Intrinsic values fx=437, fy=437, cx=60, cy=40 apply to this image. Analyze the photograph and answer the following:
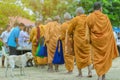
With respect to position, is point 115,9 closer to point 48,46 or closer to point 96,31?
point 48,46

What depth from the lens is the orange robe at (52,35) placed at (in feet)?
50.7

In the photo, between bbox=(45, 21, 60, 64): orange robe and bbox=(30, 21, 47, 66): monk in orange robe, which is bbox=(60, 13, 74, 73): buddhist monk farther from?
bbox=(30, 21, 47, 66): monk in orange robe

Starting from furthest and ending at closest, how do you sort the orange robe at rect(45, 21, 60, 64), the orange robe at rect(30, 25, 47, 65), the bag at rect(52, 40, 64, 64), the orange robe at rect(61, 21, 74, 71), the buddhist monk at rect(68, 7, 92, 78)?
the orange robe at rect(30, 25, 47, 65), the orange robe at rect(45, 21, 60, 64), the bag at rect(52, 40, 64, 64), the orange robe at rect(61, 21, 74, 71), the buddhist monk at rect(68, 7, 92, 78)

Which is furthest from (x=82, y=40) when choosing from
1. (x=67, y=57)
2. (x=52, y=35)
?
(x=52, y=35)

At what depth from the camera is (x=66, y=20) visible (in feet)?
48.1

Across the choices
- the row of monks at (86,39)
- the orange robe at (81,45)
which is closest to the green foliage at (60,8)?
the row of monks at (86,39)

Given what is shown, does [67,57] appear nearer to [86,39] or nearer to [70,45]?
[70,45]

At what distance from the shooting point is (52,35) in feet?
50.8

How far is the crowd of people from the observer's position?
1109cm

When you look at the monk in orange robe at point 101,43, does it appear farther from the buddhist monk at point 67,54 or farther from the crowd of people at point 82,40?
the buddhist monk at point 67,54

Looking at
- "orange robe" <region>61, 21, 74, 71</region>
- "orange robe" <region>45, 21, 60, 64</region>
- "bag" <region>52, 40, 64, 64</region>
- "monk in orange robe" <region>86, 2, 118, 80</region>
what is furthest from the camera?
"orange robe" <region>45, 21, 60, 64</region>

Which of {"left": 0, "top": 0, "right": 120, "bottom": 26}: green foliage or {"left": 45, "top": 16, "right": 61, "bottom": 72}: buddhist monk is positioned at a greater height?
{"left": 0, "top": 0, "right": 120, "bottom": 26}: green foliage

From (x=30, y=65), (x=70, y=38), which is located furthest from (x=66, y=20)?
(x=30, y=65)

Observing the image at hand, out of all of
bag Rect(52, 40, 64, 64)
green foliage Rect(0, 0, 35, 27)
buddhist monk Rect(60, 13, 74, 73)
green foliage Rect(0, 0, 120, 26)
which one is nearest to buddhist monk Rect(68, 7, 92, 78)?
buddhist monk Rect(60, 13, 74, 73)
